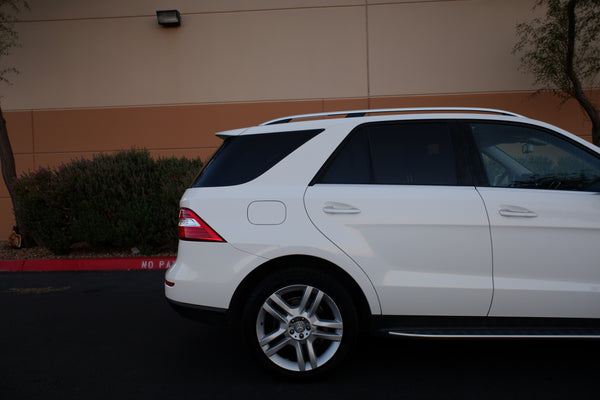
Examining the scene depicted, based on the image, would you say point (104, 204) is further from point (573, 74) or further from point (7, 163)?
point (573, 74)

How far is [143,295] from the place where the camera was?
5516 millimetres

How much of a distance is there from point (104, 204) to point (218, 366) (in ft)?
16.1

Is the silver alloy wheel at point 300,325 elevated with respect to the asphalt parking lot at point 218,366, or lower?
elevated

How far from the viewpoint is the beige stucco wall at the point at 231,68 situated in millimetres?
9633

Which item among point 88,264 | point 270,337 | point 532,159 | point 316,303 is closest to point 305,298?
point 316,303

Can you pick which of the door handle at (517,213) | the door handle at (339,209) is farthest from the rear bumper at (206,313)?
the door handle at (517,213)

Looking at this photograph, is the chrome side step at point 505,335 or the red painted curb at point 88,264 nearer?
the chrome side step at point 505,335

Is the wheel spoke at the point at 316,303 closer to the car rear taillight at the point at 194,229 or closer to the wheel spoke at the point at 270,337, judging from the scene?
the wheel spoke at the point at 270,337

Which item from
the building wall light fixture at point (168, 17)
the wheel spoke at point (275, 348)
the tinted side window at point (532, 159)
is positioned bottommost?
the wheel spoke at point (275, 348)

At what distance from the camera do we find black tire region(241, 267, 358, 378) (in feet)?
9.75

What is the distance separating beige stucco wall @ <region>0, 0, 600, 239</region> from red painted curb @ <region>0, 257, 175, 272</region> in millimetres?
3489

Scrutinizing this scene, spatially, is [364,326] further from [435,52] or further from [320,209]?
[435,52]

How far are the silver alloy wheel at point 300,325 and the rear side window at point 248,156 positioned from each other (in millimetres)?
818

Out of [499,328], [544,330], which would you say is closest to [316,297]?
[499,328]
